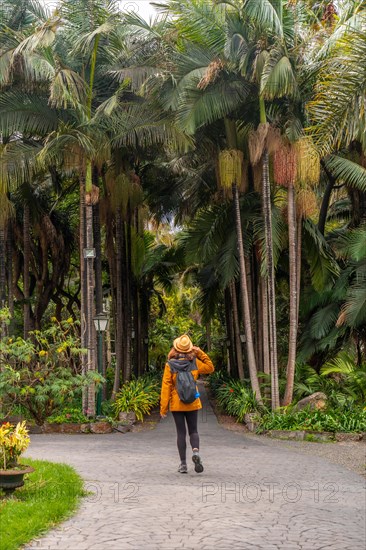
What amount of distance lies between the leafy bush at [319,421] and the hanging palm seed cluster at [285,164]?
206 inches

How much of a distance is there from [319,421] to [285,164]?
5.78 m

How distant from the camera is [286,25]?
61.0 feet

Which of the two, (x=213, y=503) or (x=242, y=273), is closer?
(x=213, y=503)

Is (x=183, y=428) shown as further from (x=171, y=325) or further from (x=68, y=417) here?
(x=171, y=325)

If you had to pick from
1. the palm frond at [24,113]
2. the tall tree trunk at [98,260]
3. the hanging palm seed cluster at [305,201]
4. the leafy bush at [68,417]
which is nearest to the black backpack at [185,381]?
the leafy bush at [68,417]

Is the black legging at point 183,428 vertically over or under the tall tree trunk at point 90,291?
under

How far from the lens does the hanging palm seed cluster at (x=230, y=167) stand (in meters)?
18.6

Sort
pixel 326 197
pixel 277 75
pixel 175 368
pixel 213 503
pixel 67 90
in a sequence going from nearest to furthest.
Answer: pixel 213 503
pixel 175 368
pixel 277 75
pixel 67 90
pixel 326 197

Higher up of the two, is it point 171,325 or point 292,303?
point 171,325

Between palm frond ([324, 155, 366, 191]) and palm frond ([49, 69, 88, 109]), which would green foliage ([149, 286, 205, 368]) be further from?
palm frond ([49, 69, 88, 109])

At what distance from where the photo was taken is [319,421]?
1633 centimetres

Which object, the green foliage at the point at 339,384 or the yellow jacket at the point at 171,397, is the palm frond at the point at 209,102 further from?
the yellow jacket at the point at 171,397

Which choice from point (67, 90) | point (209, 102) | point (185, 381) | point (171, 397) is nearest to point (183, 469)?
point (171, 397)

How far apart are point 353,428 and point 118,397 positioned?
6686mm
